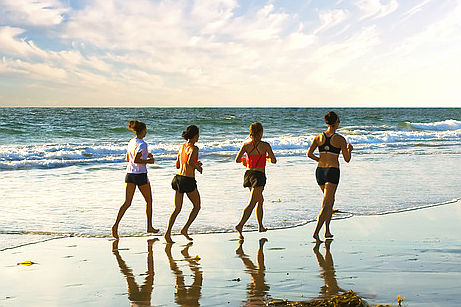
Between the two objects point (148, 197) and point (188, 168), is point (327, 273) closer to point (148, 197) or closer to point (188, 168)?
point (188, 168)

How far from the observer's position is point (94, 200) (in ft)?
35.6

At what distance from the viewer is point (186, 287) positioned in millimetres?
5402

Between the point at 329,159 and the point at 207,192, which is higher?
the point at 329,159

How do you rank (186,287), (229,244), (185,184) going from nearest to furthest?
(186,287) < (229,244) < (185,184)

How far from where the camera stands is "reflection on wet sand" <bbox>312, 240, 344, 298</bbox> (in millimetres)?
5188

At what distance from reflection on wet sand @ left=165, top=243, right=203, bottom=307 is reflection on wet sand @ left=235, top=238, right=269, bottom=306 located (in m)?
0.46

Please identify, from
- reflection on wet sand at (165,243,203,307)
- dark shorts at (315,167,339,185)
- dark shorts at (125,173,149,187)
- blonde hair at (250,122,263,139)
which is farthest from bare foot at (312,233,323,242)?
dark shorts at (125,173,149,187)

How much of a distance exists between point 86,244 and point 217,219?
226cm

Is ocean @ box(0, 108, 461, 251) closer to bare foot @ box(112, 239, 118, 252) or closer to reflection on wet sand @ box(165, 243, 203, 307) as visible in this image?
bare foot @ box(112, 239, 118, 252)

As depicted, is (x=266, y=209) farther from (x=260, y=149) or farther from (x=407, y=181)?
(x=407, y=181)

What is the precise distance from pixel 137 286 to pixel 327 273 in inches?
72.9

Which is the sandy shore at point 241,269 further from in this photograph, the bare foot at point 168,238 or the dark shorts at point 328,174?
the dark shorts at point 328,174

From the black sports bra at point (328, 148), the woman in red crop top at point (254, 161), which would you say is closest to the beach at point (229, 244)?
the woman in red crop top at point (254, 161)

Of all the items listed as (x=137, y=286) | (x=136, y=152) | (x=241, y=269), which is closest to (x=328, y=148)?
(x=241, y=269)
